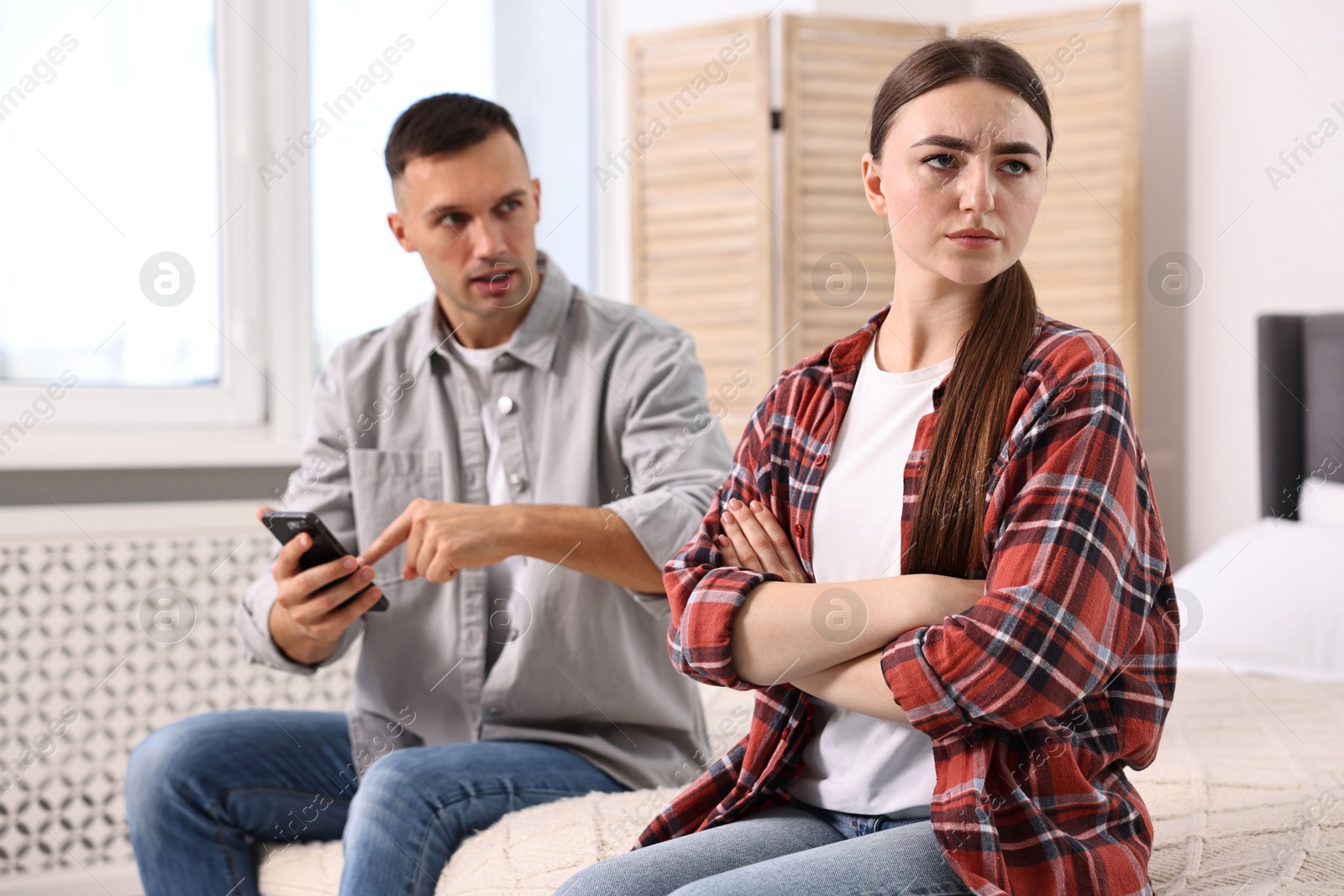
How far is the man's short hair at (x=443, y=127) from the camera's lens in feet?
4.55

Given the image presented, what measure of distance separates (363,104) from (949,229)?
194 centimetres

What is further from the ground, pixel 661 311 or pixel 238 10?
pixel 238 10

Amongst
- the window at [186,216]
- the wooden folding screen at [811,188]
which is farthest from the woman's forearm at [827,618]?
the wooden folding screen at [811,188]

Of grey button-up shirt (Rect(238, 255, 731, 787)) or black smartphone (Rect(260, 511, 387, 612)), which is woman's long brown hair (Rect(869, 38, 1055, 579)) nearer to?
grey button-up shirt (Rect(238, 255, 731, 787))

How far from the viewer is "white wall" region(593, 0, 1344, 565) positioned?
2.37 metres

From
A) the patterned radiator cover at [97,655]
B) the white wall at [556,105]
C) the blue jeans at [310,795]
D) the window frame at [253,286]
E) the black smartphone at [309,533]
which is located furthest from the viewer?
the white wall at [556,105]

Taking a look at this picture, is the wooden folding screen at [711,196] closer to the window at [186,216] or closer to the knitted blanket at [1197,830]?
the window at [186,216]

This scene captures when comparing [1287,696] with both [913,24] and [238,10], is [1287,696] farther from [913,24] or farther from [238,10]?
[238,10]

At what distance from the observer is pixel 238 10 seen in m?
2.38

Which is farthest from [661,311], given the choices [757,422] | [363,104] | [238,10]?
[757,422]

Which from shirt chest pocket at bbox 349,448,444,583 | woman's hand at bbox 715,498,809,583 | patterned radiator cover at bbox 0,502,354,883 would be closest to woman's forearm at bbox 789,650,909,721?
woman's hand at bbox 715,498,809,583

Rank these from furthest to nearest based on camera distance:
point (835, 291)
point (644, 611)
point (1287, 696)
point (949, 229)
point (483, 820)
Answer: point (835, 291), point (1287, 696), point (644, 611), point (483, 820), point (949, 229)

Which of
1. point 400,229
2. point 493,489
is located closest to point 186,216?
point 400,229

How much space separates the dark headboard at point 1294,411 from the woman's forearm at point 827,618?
1876mm
